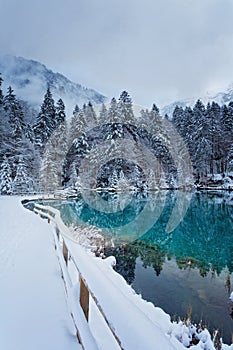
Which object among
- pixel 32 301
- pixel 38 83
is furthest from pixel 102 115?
pixel 38 83

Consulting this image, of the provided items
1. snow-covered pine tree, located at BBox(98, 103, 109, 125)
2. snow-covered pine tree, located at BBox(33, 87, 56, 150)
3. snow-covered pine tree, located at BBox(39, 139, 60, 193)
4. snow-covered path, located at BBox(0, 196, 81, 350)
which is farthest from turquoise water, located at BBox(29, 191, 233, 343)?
snow-covered pine tree, located at BBox(98, 103, 109, 125)

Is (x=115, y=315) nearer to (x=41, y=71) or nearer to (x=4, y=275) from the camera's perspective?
(x=4, y=275)

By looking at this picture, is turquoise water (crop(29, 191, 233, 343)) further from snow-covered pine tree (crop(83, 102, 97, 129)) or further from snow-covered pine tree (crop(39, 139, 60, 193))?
snow-covered pine tree (crop(83, 102, 97, 129))

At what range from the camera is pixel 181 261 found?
29.8 feet

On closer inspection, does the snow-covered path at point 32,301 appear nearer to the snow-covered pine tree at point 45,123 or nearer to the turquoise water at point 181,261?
the turquoise water at point 181,261

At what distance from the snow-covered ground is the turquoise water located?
4.89ft

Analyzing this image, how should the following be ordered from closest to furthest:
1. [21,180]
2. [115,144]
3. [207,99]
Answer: [21,180] → [115,144] → [207,99]

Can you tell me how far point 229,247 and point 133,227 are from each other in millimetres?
5749

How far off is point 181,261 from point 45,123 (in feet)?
112

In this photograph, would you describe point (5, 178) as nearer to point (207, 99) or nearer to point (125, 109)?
point (125, 109)

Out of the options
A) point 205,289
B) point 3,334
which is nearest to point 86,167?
point 205,289

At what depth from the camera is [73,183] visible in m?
35.4

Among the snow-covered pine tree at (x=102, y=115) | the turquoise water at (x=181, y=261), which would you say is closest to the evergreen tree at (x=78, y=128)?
the snow-covered pine tree at (x=102, y=115)

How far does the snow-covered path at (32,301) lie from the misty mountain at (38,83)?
2797 inches
